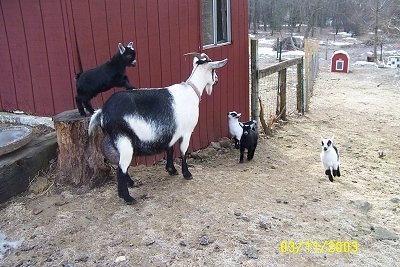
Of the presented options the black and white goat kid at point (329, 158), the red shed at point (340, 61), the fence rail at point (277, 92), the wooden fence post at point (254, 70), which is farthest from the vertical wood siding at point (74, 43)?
the red shed at point (340, 61)

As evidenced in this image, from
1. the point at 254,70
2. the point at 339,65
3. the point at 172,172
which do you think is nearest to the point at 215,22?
the point at 254,70

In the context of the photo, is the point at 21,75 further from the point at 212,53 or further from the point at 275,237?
the point at 275,237

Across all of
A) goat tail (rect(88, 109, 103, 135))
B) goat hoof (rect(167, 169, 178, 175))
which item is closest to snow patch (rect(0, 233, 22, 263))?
goat tail (rect(88, 109, 103, 135))

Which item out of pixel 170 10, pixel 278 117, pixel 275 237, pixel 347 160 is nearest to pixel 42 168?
pixel 275 237

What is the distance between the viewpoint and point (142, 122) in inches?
162

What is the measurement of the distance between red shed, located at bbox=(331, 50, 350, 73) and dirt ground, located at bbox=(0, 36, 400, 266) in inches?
574

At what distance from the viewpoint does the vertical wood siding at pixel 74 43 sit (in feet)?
16.2

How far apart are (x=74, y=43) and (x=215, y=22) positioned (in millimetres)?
3052

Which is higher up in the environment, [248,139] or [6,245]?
[6,245]

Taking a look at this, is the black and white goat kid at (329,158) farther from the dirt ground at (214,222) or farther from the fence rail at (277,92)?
the fence rail at (277,92)

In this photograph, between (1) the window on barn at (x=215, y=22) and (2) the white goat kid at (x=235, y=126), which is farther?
(2) the white goat kid at (x=235, y=126)

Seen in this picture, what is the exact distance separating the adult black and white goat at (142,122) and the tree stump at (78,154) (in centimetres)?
25

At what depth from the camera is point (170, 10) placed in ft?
20.7

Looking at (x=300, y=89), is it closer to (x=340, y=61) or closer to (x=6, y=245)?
(x=6, y=245)
